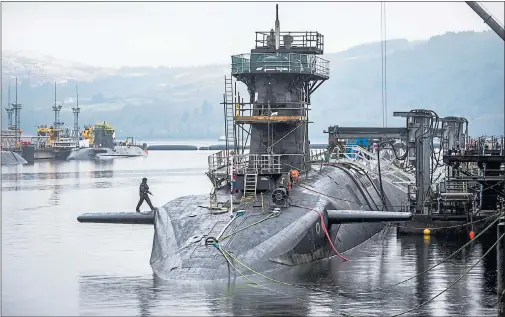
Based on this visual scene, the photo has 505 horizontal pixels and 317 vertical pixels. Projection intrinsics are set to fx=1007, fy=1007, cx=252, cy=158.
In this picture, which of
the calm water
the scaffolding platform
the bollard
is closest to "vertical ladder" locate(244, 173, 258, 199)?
the calm water

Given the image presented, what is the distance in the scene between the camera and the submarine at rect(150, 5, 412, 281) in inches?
1329

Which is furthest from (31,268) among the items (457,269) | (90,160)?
(90,160)

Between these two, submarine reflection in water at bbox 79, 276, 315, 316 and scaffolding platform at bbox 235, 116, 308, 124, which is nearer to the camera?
submarine reflection in water at bbox 79, 276, 315, 316

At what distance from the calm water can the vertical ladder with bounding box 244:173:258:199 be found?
4306 millimetres

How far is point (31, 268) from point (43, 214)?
2593 centimetres

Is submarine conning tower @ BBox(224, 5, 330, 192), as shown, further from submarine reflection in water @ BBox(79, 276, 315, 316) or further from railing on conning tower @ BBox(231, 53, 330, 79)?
submarine reflection in water @ BBox(79, 276, 315, 316)

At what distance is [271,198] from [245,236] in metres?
5.30

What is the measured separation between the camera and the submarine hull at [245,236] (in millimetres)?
32750

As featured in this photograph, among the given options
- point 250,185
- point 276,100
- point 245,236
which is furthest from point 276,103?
point 245,236

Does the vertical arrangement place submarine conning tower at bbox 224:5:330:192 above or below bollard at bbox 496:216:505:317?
above

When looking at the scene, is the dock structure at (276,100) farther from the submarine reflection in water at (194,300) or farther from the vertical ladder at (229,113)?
the submarine reflection in water at (194,300)

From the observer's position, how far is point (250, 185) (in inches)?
1607

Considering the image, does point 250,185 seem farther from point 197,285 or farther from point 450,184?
point 450,184

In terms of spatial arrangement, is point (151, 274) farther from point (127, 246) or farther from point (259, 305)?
point (127, 246)
